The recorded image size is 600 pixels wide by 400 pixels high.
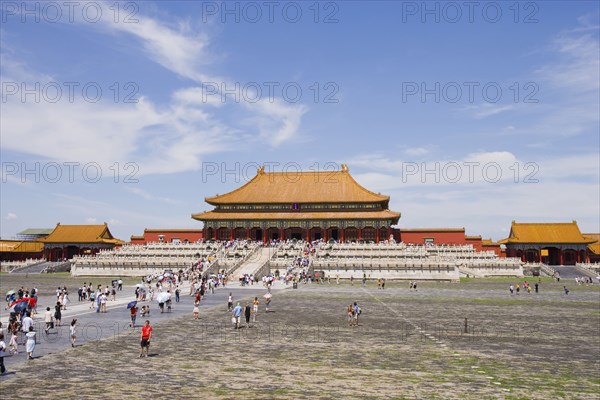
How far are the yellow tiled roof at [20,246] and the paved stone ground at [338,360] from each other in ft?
274

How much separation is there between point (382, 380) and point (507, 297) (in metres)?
32.1

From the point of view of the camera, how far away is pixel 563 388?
53.2ft

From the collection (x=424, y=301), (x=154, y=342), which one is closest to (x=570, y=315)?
(x=424, y=301)

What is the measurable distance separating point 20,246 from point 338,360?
329 feet

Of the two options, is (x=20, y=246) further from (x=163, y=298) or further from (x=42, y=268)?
(x=163, y=298)

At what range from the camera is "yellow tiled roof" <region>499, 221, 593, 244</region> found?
89750 millimetres

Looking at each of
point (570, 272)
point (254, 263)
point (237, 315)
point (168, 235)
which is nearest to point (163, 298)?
point (237, 315)

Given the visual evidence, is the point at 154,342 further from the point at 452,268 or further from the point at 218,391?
the point at 452,268

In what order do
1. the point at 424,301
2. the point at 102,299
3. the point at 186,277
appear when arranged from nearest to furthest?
the point at 102,299, the point at 424,301, the point at 186,277

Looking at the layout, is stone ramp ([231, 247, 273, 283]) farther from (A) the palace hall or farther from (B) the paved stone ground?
(B) the paved stone ground

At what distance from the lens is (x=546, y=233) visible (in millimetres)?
91562

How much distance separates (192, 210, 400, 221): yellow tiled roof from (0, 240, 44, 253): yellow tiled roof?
35.9 meters

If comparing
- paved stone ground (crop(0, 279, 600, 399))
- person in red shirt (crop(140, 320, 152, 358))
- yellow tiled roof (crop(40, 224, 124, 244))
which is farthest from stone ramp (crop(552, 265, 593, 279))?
yellow tiled roof (crop(40, 224, 124, 244))

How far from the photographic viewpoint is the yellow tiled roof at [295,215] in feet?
289
